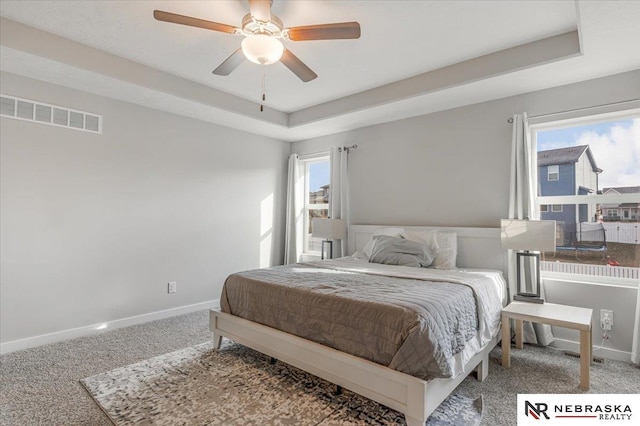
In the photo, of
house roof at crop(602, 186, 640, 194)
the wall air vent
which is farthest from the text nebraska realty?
the wall air vent

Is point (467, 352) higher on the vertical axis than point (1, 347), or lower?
higher

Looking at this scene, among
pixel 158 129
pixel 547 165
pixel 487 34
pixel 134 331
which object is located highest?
pixel 487 34

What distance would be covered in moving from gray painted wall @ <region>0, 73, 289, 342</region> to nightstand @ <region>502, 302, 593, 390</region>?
10.9 ft

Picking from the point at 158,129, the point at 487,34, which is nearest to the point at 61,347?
the point at 158,129

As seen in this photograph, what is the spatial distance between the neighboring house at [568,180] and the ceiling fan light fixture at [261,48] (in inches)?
109

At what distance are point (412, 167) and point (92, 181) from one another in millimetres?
3504

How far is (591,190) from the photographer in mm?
2980

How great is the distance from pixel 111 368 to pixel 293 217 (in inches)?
122

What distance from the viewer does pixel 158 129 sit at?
3.78m

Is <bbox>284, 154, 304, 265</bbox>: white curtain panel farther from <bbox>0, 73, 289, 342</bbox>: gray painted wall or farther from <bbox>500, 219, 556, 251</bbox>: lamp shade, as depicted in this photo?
<bbox>500, 219, 556, 251</bbox>: lamp shade

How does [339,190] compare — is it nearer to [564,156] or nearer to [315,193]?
[315,193]

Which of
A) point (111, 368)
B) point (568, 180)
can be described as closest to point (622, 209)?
point (568, 180)

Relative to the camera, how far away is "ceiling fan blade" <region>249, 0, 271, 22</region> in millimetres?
1869

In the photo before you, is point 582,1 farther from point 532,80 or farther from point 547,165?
point 547,165
